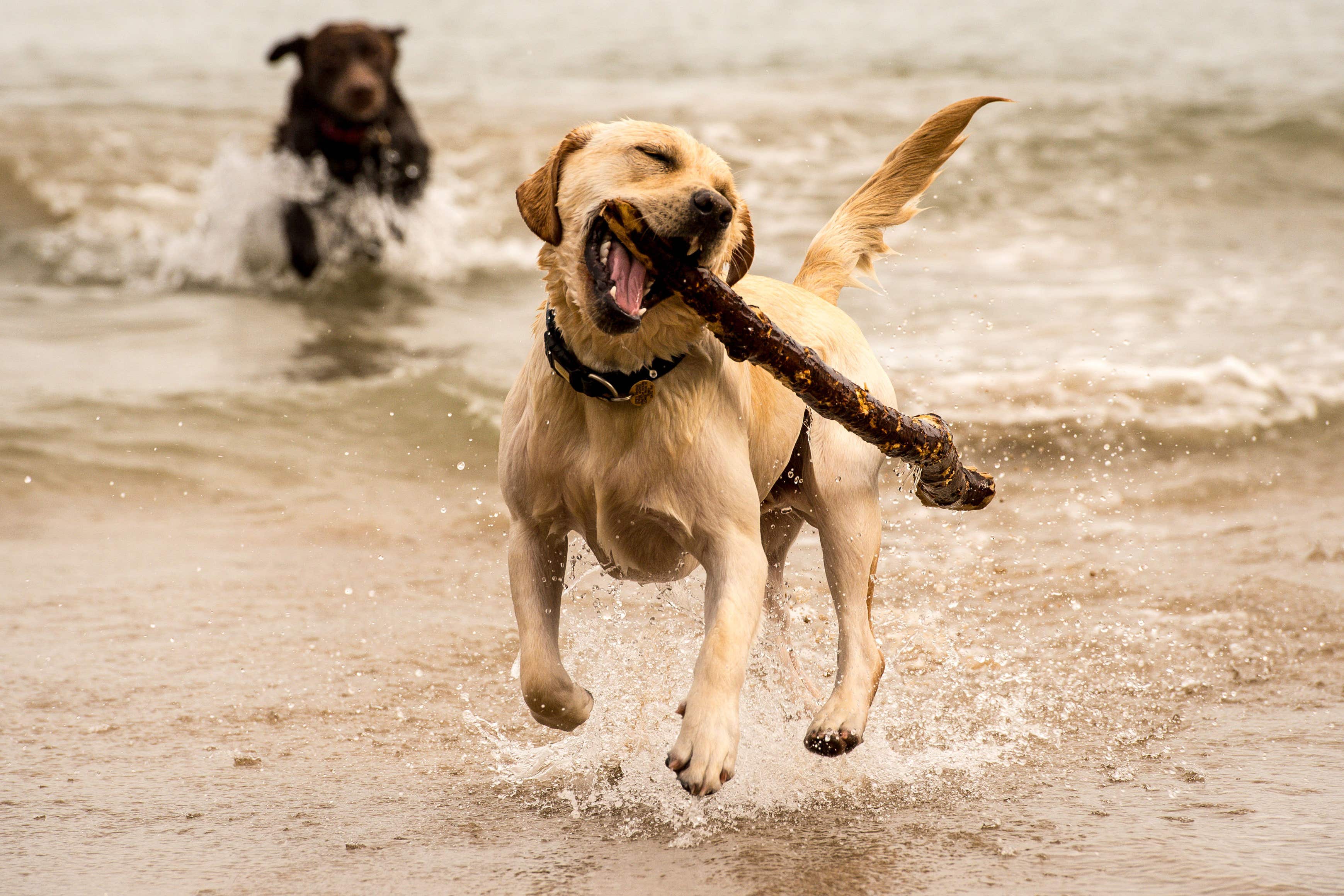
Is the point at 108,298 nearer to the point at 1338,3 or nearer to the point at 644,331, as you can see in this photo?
the point at 644,331

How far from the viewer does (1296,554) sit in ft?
17.7

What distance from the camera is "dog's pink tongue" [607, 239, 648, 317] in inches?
113

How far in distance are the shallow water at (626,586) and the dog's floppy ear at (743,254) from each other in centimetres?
24

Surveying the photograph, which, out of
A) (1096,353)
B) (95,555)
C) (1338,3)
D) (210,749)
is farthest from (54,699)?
(1338,3)

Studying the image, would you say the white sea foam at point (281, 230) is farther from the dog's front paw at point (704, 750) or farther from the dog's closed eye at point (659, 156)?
the dog's front paw at point (704, 750)

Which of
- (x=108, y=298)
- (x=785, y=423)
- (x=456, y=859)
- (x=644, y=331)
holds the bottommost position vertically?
(x=108, y=298)

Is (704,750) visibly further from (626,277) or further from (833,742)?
(626,277)

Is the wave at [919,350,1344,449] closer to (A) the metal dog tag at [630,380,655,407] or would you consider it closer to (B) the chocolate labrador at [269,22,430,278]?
(A) the metal dog tag at [630,380,655,407]

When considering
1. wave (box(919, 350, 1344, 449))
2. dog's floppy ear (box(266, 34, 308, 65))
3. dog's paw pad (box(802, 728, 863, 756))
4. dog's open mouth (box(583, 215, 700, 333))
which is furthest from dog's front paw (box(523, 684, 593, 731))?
dog's floppy ear (box(266, 34, 308, 65))

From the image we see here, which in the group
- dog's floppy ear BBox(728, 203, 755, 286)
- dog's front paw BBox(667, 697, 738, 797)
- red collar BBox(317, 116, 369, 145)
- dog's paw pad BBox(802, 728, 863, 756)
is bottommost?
dog's paw pad BBox(802, 728, 863, 756)

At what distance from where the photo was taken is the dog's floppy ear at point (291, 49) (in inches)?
382

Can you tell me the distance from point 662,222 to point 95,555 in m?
3.48

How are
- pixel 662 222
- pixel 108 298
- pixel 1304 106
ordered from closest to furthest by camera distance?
pixel 662 222 < pixel 108 298 < pixel 1304 106

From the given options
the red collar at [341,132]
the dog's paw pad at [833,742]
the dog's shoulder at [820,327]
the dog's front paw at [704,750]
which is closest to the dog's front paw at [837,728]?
the dog's paw pad at [833,742]
